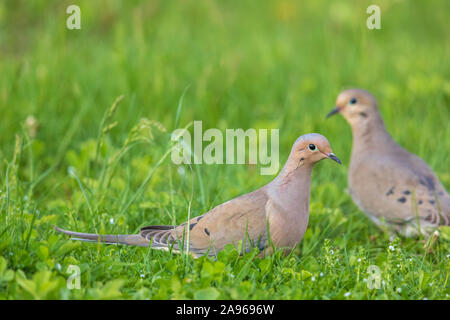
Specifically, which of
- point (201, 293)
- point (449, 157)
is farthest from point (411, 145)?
point (201, 293)

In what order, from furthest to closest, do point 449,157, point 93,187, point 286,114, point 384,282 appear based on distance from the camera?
1. point 286,114
2. point 449,157
3. point 93,187
4. point 384,282

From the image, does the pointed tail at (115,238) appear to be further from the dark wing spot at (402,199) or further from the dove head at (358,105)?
the dove head at (358,105)

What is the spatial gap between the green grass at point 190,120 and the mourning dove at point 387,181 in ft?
0.57

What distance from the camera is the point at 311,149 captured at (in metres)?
3.46

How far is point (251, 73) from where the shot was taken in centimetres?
680

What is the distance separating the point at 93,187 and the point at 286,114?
2.41 meters

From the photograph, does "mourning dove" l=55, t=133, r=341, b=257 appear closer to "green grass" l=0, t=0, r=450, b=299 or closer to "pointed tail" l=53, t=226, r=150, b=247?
"pointed tail" l=53, t=226, r=150, b=247

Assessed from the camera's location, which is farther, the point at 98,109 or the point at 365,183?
the point at 98,109

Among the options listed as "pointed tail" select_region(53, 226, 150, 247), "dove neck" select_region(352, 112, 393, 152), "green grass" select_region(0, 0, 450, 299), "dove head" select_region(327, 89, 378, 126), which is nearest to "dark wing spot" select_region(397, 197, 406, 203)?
"green grass" select_region(0, 0, 450, 299)

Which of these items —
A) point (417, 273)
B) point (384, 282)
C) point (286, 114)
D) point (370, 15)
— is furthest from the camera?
point (370, 15)

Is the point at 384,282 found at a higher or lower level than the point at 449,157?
lower

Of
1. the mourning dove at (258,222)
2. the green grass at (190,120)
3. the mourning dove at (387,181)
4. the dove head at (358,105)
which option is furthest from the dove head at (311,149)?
the dove head at (358,105)

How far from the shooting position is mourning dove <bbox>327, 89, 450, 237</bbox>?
14.2 ft
